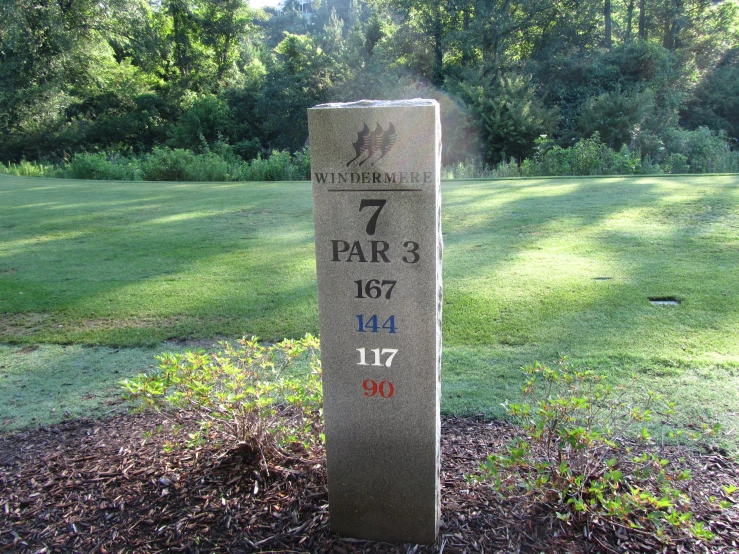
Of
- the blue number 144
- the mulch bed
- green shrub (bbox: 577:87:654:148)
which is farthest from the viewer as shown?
green shrub (bbox: 577:87:654:148)

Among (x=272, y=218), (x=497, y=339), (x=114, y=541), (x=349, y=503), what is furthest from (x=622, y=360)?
(x=272, y=218)

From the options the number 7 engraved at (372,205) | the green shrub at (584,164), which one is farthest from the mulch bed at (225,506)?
the green shrub at (584,164)

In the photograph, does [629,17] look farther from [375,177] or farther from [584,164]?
[375,177]

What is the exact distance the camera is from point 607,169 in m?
14.1

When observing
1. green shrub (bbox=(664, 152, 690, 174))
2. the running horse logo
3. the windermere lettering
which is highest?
the running horse logo

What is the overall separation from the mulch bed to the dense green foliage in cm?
1805

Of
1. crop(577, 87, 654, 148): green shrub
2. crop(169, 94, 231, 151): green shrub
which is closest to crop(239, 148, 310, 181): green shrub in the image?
crop(577, 87, 654, 148): green shrub

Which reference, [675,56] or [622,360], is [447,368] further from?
[675,56]

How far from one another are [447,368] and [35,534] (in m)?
2.66

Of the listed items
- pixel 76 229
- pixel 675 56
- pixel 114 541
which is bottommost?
pixel 114 541

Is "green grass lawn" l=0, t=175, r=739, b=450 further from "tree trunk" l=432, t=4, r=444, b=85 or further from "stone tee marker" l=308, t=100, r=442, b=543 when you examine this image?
"tree trunk" l=432, t=4, r=444, b=85

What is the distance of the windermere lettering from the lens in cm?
214

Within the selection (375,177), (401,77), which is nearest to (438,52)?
(401,77)

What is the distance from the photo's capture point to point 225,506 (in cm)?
271
